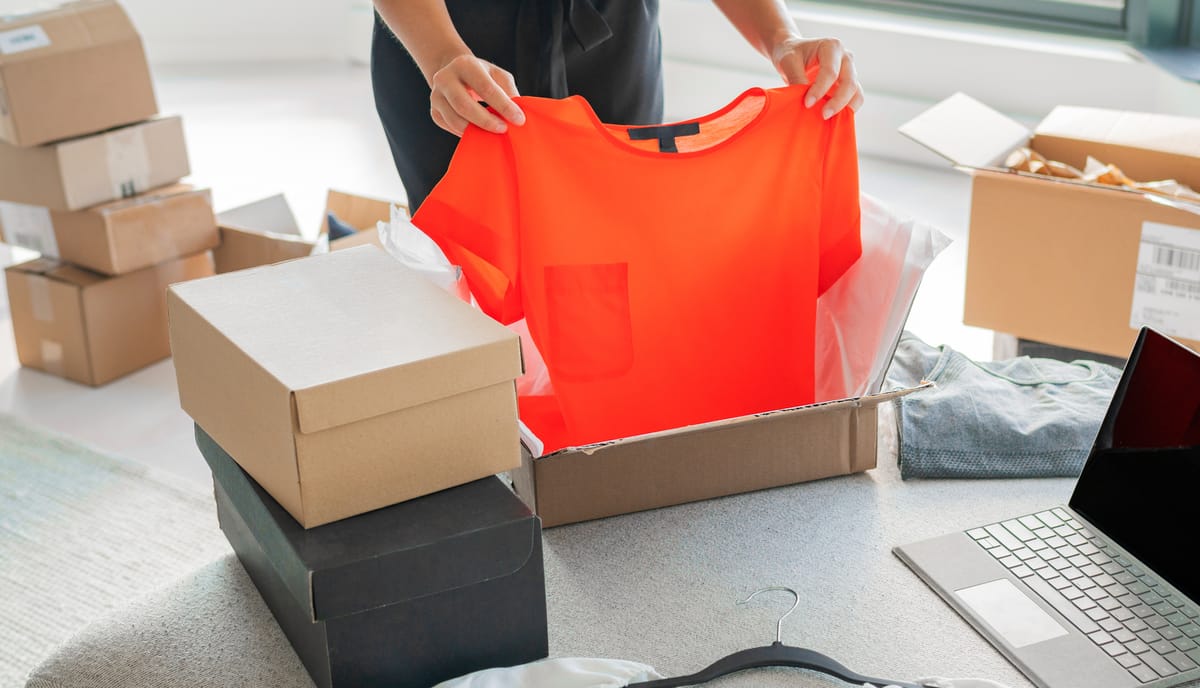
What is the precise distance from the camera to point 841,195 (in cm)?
139

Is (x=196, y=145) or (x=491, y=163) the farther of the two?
(x=196, y=145)

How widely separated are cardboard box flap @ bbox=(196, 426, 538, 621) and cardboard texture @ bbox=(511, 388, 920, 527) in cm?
20

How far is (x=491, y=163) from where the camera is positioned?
1.29 meters

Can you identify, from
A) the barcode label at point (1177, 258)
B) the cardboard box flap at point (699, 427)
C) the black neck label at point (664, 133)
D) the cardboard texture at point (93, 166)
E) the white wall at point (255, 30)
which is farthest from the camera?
the white wall at point (255, 30)

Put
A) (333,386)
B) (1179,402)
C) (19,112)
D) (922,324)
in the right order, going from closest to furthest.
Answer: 1. (333,386)
2. (1179,402)
3. (19,112)
4. (922,324)

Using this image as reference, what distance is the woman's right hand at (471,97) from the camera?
1226mm

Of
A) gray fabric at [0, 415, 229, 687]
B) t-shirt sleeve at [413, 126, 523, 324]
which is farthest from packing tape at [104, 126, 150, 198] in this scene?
t-shirt sleeve at [413, 126, 523, 324]

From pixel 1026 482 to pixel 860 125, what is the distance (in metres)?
2.77

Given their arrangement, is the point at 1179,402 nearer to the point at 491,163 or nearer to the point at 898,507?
the point at 898,507

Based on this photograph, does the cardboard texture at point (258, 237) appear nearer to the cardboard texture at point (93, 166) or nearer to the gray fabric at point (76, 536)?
the cardboard texture at point (93, 166)

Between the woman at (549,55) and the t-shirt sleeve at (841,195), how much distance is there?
0.03 meters

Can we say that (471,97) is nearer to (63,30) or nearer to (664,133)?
(664,133)

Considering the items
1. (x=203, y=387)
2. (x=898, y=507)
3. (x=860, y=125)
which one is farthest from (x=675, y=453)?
(x=860, y=125)

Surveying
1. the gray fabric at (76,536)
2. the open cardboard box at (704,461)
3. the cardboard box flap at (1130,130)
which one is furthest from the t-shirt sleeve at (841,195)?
the gray fabric at (76,536)
